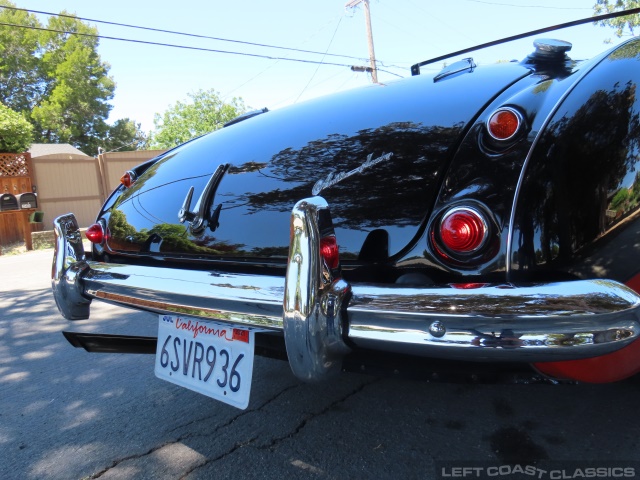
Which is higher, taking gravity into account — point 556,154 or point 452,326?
point 556,154

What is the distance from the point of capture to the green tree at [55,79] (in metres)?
34.4

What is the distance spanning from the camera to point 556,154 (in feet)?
4.57

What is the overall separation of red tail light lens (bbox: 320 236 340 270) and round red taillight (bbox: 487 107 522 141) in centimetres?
60

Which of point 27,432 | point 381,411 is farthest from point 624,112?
point 27,432

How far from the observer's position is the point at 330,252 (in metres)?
1.47

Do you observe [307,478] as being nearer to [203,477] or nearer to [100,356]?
[203,477]

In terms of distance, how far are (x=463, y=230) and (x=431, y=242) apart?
0.36 feet

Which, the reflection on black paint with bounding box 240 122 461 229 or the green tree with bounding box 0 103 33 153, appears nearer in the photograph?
the reflection on black paint with bounding box 240 122 461 229

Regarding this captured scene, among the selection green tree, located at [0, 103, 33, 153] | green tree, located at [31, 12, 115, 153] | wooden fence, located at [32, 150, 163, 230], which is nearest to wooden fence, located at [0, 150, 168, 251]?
wooden fence, located at [32, 150, 163, 230]

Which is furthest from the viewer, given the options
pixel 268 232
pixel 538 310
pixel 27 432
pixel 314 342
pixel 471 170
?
pixel 27 432

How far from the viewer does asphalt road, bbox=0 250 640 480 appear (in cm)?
187

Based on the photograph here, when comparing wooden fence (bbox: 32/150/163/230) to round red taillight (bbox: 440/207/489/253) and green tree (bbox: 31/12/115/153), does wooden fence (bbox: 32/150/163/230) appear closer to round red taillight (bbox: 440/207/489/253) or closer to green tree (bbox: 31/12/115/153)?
round red taillight (bbox: 440/207/489/253)

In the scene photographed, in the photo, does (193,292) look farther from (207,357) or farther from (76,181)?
(76,181)

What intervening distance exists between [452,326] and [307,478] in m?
0.96
